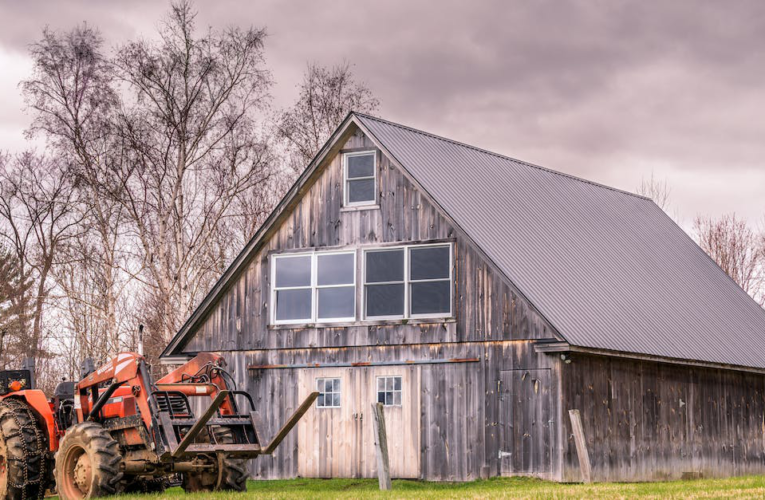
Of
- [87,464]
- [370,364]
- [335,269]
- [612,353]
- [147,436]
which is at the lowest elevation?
[87,464]

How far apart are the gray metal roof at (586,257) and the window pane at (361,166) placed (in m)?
0.59

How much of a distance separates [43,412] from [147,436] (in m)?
3.22

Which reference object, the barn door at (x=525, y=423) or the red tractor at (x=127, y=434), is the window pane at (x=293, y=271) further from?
the red tractor at (x=127, y=434)

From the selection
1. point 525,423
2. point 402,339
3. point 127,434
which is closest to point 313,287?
point 402,339

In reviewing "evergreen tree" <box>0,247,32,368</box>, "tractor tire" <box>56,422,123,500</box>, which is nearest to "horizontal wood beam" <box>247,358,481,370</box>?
"tractor tire" <box>56,422,123,500</box>

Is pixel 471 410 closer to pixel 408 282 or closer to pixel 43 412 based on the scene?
pixel 408 282

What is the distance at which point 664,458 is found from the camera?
2847 cm

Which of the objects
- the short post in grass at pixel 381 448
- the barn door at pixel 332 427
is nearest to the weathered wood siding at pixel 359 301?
the barn door at pixel 332 427

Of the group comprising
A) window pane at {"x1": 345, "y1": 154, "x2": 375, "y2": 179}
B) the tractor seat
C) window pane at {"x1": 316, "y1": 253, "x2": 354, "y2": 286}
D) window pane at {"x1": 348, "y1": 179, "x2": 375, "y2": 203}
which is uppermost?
window pane at {"x1": 345, "y1": 154, "x2": 375, "y2": 179}

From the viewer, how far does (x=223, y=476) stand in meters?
19.1

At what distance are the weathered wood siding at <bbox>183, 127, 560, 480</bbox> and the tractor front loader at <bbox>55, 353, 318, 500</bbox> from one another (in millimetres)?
7625

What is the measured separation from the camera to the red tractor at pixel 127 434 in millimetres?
18188

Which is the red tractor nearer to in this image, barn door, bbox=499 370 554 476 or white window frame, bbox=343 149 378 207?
barn door, bbox=499 370 554 476

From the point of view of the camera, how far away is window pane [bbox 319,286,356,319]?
91.8 ft
